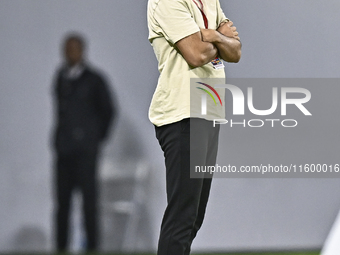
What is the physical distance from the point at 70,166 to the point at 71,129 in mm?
221

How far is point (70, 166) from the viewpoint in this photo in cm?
261

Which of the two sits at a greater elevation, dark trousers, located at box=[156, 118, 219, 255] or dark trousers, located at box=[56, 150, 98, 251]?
dark trousers, located at box=[156, 118, 219, 255]

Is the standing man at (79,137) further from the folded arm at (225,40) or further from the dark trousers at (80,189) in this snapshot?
the folded arm at (225,40)

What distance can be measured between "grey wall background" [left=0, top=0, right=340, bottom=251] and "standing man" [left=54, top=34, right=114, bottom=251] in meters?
0.07

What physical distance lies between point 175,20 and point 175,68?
15 cm

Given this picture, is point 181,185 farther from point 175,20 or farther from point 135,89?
point 135,89

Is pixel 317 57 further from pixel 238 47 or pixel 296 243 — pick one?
pixel 238 47

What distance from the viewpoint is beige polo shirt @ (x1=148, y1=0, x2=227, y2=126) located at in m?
1.39

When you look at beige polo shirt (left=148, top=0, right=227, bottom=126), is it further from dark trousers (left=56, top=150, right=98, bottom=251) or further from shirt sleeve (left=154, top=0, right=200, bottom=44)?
dark trousers (left=56, top=150, right=98, bottom=251)

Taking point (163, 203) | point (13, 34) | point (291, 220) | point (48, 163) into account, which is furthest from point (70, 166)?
point (291, 220)

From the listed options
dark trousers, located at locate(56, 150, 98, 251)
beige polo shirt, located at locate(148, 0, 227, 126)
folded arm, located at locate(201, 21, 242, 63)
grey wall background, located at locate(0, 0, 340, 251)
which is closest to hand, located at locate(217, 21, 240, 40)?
folded arm, located at locate(201, 21, 242, 63)

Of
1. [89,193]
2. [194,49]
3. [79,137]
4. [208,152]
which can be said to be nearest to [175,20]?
[194,49]

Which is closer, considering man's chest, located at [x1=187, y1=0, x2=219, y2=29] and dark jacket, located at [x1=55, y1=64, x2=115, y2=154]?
man's chest, located at [x1=187, y1=0, x2=219, y2=29]

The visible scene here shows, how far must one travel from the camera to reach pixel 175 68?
1.43 metres
